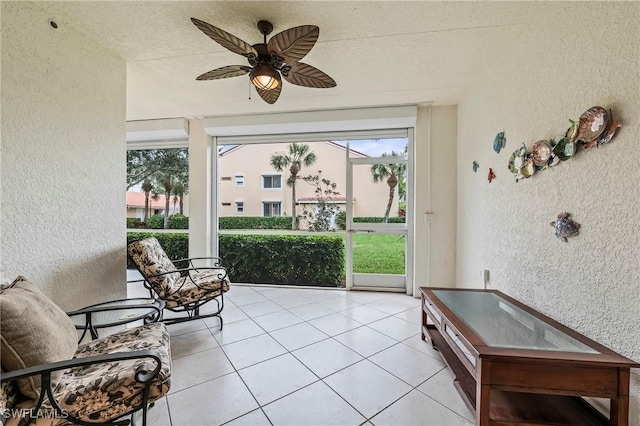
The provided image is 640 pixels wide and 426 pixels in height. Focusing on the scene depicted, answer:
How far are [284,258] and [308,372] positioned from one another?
2.29 metres

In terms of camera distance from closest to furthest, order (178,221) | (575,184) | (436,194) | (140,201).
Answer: (575,184)
(436,194)
(140,201)
(178,221)

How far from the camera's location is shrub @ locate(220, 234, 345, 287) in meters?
3.93

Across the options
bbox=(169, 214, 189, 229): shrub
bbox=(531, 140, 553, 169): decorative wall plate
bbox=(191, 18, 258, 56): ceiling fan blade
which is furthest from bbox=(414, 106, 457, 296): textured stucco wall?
bbox=(169, 214, 189, 229): shrub

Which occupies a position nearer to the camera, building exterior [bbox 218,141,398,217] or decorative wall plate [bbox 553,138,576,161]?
decorative wall plate [bbox 553,138,576,161]

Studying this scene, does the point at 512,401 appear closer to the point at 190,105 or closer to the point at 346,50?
the point at 346,50

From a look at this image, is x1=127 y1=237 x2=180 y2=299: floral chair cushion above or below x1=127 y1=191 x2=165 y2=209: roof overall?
below

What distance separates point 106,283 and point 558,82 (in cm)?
365

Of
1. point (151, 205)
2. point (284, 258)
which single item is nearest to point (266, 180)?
point (284, 258)

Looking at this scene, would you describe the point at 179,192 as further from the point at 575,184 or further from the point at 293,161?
→ the point at 575,184

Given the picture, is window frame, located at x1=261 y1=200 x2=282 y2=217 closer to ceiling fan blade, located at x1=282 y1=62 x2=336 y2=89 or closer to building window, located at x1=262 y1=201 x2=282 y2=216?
building window, located at x1=262 y1=201 x2=282 y2=216

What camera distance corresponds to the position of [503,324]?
5.17 ft

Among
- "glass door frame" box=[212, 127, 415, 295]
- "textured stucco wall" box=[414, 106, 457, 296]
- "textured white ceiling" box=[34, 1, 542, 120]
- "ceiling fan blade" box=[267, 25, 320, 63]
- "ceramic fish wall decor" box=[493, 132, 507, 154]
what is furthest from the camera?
"glass door frame" box=[212, 127, 415, 295]

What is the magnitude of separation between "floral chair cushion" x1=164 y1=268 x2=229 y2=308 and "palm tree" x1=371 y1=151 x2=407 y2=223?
2413 millimetres

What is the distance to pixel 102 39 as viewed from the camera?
199 centimetres
